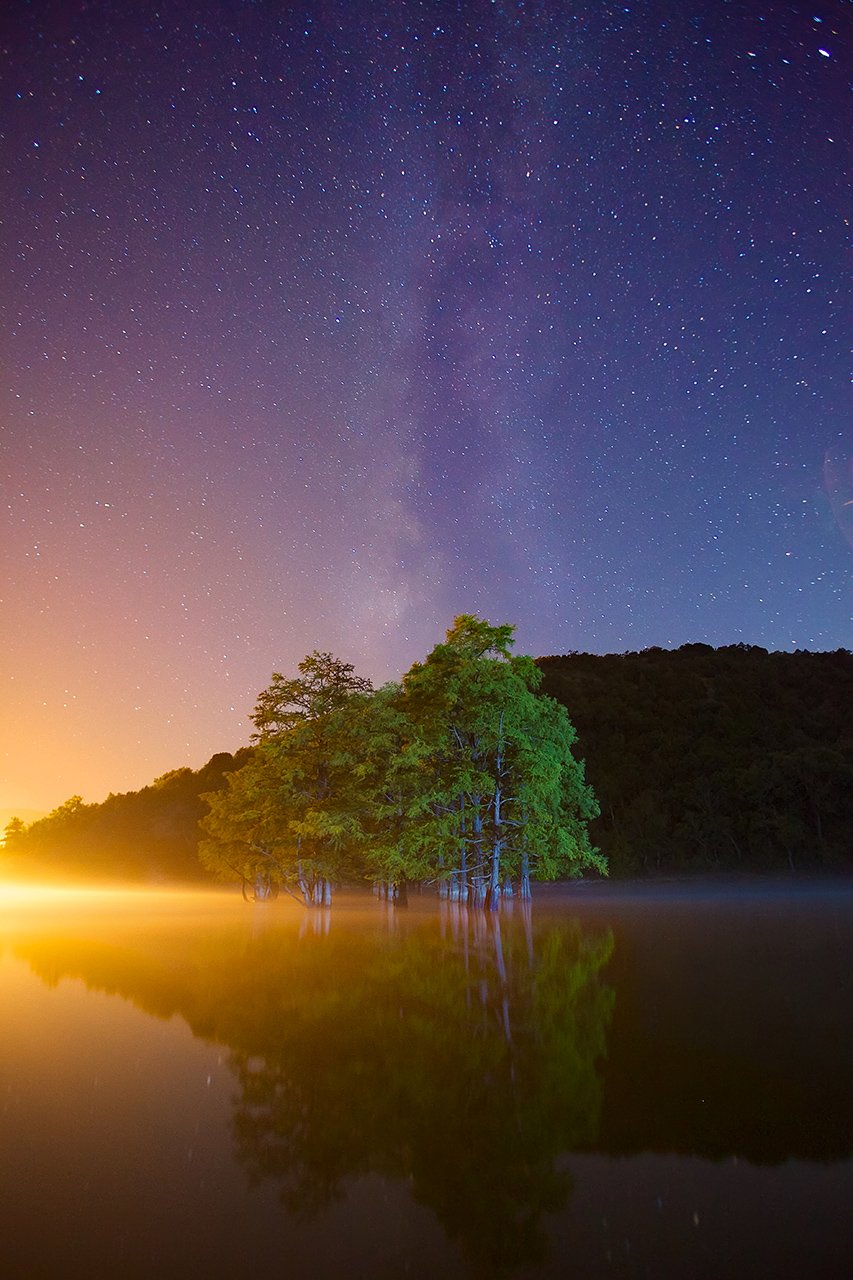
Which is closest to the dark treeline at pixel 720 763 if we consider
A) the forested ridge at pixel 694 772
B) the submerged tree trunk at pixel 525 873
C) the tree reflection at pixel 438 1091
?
the forested ridge at pixel 694 772

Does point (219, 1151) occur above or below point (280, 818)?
below

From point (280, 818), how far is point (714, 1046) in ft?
107

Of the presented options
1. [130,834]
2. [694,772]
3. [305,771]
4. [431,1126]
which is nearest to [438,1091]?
[431,1126]

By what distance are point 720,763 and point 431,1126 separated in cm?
8053

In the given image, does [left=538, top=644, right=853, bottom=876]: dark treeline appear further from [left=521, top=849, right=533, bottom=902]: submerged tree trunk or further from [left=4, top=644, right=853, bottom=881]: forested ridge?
[left=521, top=849, right=533, bottom=902]: submerged tree trunk

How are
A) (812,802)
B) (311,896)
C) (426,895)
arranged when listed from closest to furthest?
(311,896) < (426,895) < (812,802)

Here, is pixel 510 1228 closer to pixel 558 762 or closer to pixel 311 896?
pixel 558 762

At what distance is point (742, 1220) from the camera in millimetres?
5035

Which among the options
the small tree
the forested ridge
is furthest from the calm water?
the forested ridge

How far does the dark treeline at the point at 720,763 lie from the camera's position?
7262 centimetres

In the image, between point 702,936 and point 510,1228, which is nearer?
point 510,1228

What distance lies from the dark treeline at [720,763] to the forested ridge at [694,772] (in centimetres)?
15

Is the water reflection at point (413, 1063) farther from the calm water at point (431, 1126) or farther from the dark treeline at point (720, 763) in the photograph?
the dark treeline at point (720, 763)

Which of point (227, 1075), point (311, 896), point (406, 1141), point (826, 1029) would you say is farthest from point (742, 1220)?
point (311, 896)
